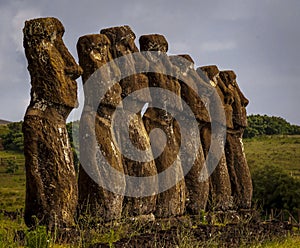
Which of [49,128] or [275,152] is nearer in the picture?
[49,128]

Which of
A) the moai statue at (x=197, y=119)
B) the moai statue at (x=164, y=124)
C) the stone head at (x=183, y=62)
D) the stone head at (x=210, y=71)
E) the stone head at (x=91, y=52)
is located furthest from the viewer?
the stone head at (x=210, y=71)

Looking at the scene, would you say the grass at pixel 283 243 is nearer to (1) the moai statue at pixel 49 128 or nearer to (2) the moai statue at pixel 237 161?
(2) the moai statue at pixel 237 161

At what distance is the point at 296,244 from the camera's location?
11.6m

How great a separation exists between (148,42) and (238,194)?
4678 millimetres

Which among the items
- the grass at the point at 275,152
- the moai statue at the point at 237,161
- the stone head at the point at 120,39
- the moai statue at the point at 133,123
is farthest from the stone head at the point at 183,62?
the grass at the point at 275,152

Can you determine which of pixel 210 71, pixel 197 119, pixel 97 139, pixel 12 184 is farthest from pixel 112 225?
pixel 12 184

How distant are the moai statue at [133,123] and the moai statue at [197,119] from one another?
1727 millimetres

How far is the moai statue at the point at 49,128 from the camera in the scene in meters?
8.86

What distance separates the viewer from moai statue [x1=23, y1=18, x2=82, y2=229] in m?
8.86

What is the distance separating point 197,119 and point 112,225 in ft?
14.2

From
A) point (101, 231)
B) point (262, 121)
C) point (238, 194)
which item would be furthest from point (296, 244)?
point (262, 121)

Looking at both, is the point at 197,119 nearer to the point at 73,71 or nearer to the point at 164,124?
the point at 164,124

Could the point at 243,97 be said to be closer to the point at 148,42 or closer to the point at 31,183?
the point at 148,42

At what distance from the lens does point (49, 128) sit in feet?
29.8
